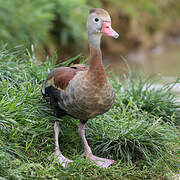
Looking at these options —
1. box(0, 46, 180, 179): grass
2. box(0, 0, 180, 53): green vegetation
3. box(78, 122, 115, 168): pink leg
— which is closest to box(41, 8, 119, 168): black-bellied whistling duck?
box(78, 122, 115, 168): pink leg

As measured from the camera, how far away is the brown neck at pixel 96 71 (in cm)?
331

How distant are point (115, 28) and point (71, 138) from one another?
3718 millimetres

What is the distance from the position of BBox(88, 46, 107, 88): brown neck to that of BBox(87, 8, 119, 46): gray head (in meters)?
0.10

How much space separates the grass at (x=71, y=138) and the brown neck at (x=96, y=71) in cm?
69

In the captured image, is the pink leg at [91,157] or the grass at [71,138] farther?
the pink leg at [91,157]

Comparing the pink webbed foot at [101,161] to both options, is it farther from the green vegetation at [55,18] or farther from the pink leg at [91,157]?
the green vegetation at [55,18]

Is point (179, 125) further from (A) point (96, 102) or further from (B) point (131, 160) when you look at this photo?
(A) point (96, 102)

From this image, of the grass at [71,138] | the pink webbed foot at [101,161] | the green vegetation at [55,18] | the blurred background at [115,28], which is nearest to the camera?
the grass at [71,138]

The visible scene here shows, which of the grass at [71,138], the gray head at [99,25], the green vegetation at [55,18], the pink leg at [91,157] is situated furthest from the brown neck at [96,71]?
the green vegetation at [55,18]

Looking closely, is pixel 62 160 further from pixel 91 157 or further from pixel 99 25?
pixel 99 25

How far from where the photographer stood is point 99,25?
3.32 metres

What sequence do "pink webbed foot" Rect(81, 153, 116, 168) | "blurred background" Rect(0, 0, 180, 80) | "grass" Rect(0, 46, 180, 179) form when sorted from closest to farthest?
"grass" Rect(0, 46, 180, 179) < "pink webbed foot" Rect(81, 153, 116, 168) < "blurred background" Rect(0, 0, 180, 80)

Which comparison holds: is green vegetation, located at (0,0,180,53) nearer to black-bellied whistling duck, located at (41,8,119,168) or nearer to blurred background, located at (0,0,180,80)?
blurred background, located at (0,0,180,80)

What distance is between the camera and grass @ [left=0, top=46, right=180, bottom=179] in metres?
3.28
